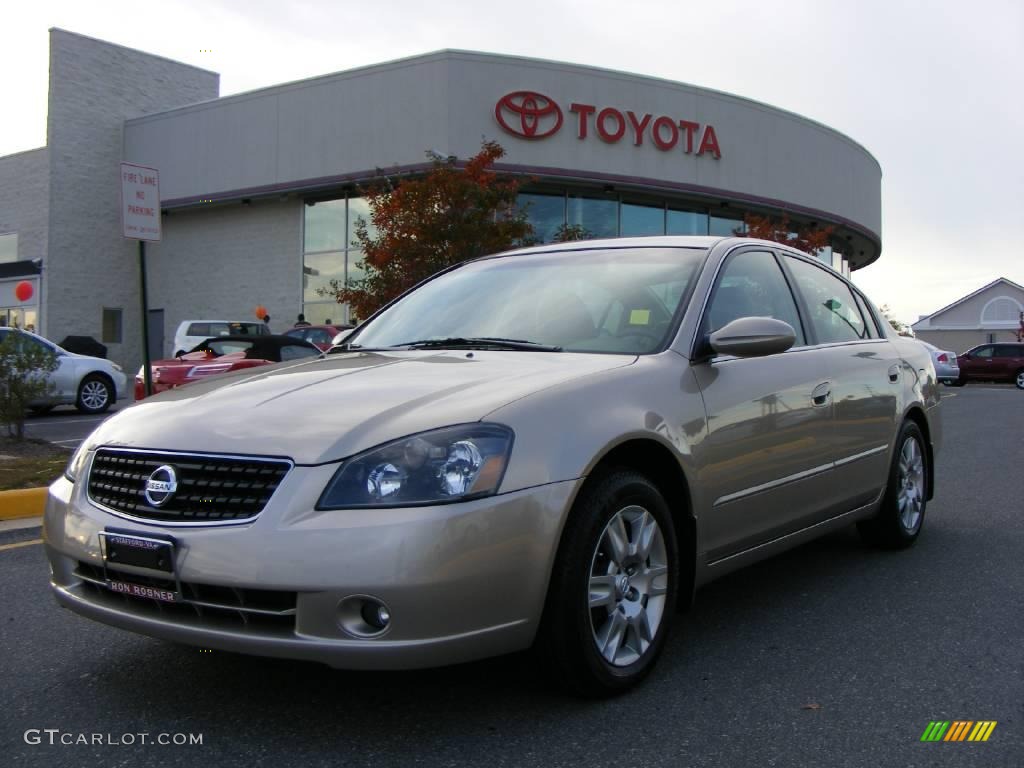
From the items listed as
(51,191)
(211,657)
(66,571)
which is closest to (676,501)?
(211,657)

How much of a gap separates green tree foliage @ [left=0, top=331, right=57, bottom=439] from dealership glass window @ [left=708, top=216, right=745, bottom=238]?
22.7m

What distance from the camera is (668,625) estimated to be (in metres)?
3.32

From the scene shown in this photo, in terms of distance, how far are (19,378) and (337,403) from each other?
7400 mm

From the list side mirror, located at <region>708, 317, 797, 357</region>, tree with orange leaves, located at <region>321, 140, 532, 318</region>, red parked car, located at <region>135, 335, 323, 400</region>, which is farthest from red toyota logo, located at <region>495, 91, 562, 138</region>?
side mirror, located at <region>708, 317, 797, 357</region>

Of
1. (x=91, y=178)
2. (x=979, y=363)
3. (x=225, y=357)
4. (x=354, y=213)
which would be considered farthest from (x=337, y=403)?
(x=979, y=363)

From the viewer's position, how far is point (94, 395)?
595 inches

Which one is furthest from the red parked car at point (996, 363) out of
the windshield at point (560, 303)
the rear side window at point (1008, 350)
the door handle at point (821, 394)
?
the windshield at point (560, 303)

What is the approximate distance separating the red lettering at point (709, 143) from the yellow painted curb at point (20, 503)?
2386cm

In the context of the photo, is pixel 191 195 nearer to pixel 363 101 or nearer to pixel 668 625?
pixel 363 101

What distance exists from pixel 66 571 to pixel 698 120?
87.8ft

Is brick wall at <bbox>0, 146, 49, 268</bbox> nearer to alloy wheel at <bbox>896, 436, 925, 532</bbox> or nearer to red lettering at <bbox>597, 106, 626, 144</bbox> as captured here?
red lettering at <bbox>597, 106, 626, 144</bbox>

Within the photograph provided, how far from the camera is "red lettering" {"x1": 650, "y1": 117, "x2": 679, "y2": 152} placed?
88.1 ft

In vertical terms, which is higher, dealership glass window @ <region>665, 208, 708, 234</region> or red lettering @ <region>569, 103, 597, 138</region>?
red lettering @ <region>569, 103, 597, 138</region>

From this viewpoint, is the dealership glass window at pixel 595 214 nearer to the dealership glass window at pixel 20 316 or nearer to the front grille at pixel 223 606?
the dealership glass window at pixel 20 316
